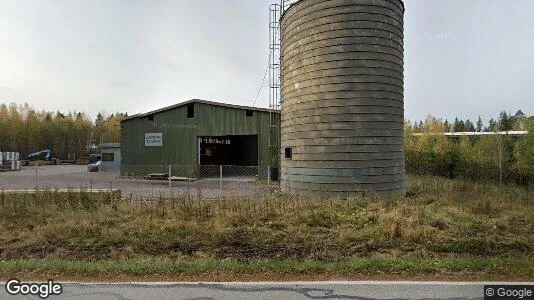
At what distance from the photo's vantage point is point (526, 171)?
114ft

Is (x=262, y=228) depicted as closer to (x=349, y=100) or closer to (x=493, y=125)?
(x=349, y=100)

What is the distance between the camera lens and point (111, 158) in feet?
111

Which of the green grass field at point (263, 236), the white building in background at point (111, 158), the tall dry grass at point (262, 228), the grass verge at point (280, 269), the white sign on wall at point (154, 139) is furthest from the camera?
the white building in background at point (111, 158)

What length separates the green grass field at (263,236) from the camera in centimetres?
562

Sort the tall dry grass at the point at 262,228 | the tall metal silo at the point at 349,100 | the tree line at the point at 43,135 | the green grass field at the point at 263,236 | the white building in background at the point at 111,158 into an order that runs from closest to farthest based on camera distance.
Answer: the green grass field at the point at 263,236, the tall dry grass at the point at 262,228, the tall metal silo at the point at 349,100, the white building in background at the point at 111,158, the tree line at the point at 43,135

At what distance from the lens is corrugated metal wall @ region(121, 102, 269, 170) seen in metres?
24.8

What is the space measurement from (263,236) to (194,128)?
18.3m

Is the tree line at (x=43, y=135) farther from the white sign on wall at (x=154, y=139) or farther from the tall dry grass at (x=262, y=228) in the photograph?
the tall dry grass at (x=262, y=228)

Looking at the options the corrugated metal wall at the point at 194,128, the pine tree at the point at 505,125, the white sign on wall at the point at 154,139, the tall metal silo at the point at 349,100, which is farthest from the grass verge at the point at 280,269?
the pine tree at the point at 505,125

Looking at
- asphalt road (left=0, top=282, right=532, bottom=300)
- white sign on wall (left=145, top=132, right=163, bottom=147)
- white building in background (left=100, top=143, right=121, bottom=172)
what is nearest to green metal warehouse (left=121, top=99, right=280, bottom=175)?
white sign on wall (left=145, top=132, right=163, bottom=147)

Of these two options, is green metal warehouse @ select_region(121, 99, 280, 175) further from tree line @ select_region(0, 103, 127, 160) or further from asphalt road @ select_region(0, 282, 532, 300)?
tree line @ select_region(0, 103, 127, 160)

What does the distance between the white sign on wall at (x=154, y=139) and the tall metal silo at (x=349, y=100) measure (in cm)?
1617

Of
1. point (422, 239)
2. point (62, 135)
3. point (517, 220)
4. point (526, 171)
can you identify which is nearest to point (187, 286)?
point (422, 239)

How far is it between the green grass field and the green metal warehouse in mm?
13390
